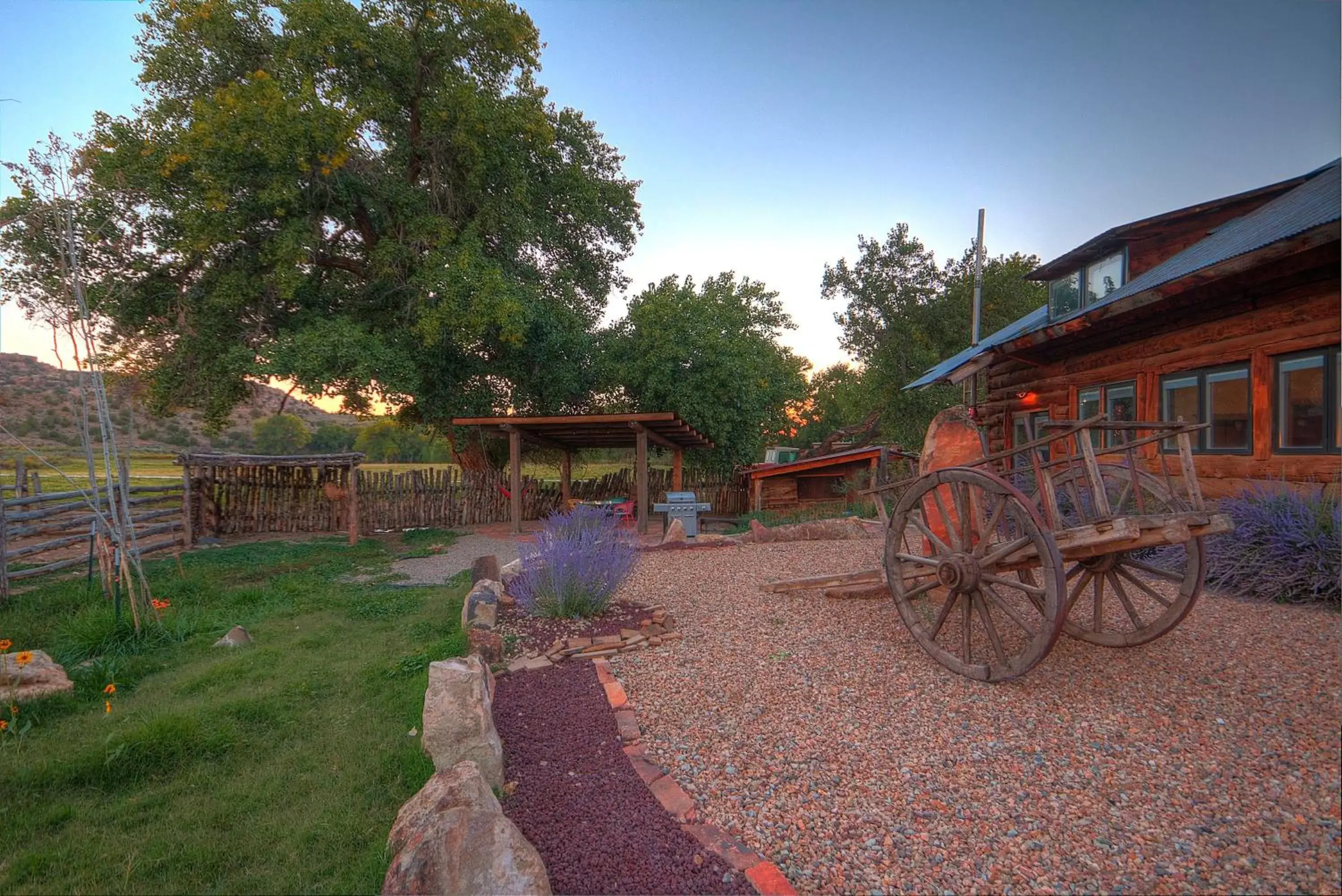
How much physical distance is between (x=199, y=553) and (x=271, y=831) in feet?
33.9

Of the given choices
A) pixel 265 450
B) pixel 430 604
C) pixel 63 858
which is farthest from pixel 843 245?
pixel 265 450

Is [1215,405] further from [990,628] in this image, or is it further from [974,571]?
[990,628]

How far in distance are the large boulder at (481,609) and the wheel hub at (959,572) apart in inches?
129

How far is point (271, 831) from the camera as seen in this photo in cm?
246

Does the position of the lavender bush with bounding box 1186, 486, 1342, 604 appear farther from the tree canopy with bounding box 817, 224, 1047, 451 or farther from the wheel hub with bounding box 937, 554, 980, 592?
the tree canopy with bounding box 817, 224, 1047, 451

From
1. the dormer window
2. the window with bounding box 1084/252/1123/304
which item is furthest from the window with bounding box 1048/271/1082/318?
the window with bounding box 1084/252/1123/304

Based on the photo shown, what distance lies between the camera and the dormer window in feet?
31.1

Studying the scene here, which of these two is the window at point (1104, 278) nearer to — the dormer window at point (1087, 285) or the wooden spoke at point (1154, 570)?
the dormer window at point (1087, 285)

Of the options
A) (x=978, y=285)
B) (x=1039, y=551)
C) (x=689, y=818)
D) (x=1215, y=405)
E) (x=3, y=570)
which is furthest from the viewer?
(x=978, y=285)

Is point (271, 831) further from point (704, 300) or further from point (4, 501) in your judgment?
point (704, 300)

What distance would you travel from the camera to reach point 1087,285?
403 inches

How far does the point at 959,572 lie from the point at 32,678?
5972 mm

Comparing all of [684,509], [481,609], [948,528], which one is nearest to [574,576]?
[481,609]

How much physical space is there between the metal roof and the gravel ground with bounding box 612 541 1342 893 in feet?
10.0
